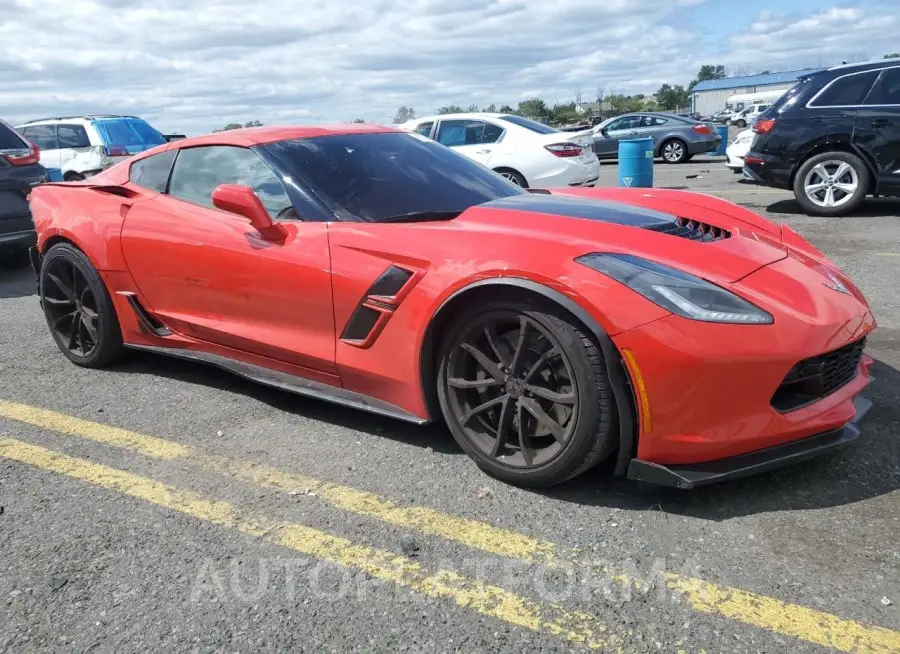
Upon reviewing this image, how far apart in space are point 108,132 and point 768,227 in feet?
39.8

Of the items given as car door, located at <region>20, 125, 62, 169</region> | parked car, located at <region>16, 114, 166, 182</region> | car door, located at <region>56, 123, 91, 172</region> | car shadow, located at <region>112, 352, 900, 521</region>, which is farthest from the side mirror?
car door, located at <region>20, 125, 62, 169</region>

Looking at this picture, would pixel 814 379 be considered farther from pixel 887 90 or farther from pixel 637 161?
pixel 637 161

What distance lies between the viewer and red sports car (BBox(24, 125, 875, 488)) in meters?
2.46

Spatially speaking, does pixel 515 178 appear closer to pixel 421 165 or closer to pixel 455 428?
pixel 421 165

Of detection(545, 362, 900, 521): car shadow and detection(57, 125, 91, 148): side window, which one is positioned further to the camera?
detection(57, 125, 91, 148): side window

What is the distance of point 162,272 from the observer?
3.76 meters

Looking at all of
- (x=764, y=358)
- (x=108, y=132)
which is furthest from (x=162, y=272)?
(x=108, y=132)

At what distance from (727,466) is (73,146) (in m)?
13.1

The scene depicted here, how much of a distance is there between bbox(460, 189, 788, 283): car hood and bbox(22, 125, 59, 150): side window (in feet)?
39.4

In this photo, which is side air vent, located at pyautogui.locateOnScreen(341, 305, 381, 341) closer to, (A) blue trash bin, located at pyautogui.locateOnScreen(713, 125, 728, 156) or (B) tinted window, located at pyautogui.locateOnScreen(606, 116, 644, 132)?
(A) blue trash bin, located at pyautogui.locateOnScreen(713, 125, 728, 156)

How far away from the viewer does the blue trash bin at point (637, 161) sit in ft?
34.2

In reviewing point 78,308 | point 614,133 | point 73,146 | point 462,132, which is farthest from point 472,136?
point 614,133

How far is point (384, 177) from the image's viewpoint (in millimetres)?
3516

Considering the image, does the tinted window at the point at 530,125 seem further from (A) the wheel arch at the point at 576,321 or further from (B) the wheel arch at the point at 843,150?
(A) the wheel arch at the point at 576,321
